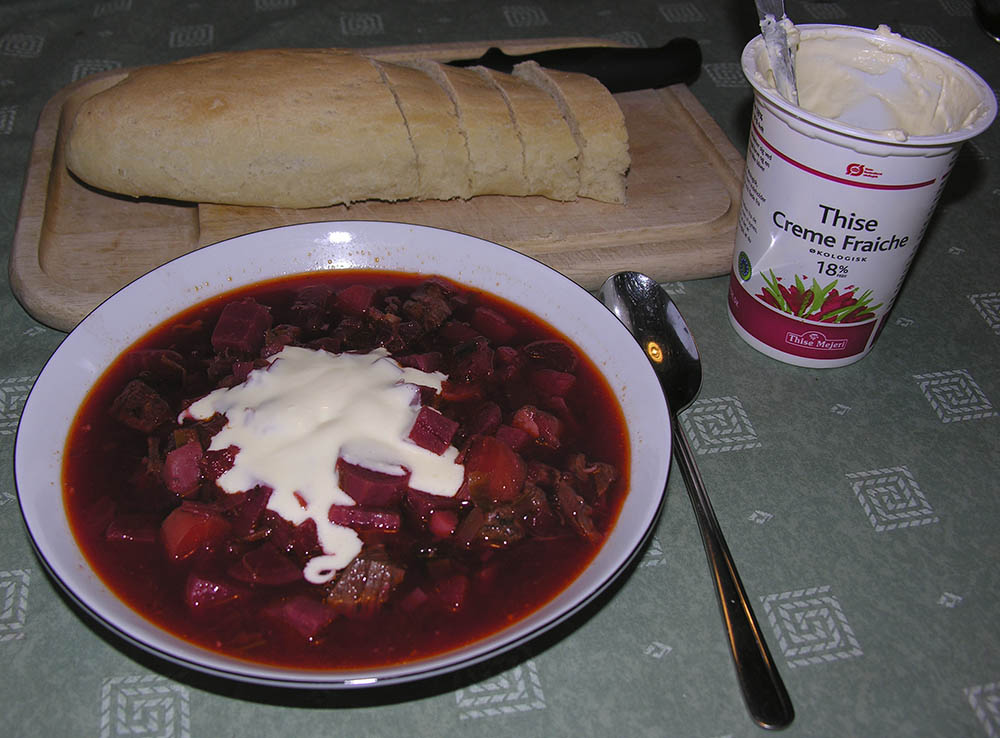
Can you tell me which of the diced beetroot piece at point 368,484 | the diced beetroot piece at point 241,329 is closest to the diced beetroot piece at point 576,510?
the diced beetroot piece at point 368,484

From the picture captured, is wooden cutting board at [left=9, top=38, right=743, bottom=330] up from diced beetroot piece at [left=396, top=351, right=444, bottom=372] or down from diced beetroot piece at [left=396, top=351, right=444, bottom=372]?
down

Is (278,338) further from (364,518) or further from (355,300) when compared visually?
(364,518)

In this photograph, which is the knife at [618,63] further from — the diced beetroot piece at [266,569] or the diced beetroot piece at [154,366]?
the diced beetroot piece at [266,569]

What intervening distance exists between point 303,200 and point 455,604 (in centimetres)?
173

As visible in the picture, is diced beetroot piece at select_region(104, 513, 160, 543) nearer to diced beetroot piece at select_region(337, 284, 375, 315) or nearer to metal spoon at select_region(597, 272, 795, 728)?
diced beetroot piece at select_region(337, 284, 375, 315)

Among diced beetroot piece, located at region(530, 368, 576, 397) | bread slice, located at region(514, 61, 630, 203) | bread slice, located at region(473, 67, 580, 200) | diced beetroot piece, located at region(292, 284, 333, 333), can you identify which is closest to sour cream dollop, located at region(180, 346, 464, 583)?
diced beetroot piece, located at region(292, 284, 333, 333)

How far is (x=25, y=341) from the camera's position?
2760 millimetres

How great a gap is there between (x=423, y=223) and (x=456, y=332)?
28.6 inches

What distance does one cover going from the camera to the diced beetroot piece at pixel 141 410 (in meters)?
2.20

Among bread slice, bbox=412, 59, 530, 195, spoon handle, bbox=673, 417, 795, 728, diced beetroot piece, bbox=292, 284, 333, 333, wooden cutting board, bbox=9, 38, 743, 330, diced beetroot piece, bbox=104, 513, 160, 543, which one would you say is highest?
bread slice, bbox=412, 59, 530, 195

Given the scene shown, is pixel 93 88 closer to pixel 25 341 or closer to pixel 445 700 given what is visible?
pixel 25 341

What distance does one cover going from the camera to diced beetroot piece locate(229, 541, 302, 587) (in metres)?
1.89

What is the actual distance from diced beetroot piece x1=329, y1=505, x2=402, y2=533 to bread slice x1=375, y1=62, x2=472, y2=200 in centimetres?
148

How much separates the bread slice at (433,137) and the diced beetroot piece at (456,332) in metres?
0.76
